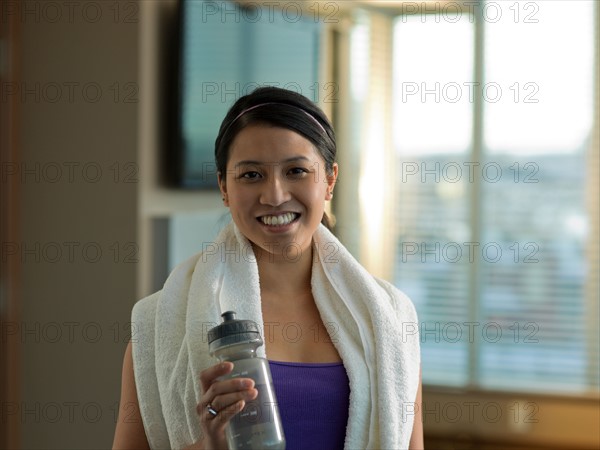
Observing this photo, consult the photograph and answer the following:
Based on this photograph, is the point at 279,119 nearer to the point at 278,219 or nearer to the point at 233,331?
the point at 278,219

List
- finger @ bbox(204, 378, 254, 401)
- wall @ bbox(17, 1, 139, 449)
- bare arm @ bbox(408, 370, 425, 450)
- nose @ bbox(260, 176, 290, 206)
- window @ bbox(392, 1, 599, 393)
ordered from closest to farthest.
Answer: finger @ bbox(204, 378, 254, 401), nose @ bbox(260, 176, 290, 206), bare arm @ bbox(408, 370, 425, 450), wall @ bbox(17, 1, 139, 449), window @ bbox(392, 1, 599, 393)

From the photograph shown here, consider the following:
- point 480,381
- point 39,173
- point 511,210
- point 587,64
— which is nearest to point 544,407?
point 480,381

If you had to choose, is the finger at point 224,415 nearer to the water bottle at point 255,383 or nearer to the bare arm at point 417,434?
the water bottle at point 255,383

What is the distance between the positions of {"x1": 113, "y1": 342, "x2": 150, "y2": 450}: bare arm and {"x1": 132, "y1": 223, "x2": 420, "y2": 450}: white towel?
18mm

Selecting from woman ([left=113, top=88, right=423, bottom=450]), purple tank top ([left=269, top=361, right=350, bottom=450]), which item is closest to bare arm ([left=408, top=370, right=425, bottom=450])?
woman ([left=113, top=88, right=423, bottom=450])

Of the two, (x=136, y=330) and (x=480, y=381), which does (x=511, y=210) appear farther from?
(x=136, y=330)

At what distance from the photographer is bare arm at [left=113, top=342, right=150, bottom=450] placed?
1354mm

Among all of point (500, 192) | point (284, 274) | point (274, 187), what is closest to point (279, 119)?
point (274, 187)

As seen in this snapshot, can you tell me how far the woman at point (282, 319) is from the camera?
132 centimetres

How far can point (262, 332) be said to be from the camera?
53.0 inches

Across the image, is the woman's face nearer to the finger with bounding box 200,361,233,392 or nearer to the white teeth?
the white teeth

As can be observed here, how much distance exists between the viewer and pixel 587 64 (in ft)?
10.3

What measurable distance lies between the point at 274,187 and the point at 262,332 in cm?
24

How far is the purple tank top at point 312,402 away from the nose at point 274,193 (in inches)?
10.3
